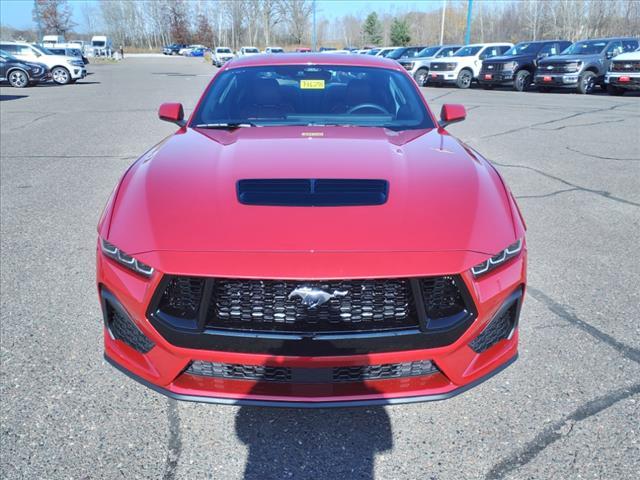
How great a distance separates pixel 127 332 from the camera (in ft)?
7.14

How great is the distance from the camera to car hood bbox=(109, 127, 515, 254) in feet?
6.79

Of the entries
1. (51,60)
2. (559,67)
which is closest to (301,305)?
(559,67)

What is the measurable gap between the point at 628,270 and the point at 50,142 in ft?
29.9

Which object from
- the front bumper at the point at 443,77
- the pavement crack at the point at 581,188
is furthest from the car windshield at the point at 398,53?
the pavement crack at the point at 581,188

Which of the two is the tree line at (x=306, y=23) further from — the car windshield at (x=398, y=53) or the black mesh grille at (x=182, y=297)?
the black mesh grille at (x=182, y=297)

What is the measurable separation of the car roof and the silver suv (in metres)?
20.0

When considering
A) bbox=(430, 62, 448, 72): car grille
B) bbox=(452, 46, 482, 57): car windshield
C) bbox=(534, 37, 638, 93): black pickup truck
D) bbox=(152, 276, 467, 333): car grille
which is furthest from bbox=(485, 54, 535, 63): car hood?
bbox=(152, 276, 467, 333): car grille

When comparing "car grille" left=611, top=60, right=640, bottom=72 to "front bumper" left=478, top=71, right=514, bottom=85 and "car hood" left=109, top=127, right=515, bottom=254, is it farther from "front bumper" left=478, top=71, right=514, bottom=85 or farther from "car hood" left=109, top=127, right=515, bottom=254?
"car hood" left=109, top=127, right=515, bottom=254

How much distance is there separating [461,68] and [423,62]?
2.07 m

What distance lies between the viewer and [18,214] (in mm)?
5301

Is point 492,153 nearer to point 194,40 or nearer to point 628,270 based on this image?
point 628,270

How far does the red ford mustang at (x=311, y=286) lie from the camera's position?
6.49ft

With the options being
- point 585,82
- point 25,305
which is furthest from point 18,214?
point 585,82

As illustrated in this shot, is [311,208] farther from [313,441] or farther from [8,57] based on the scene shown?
[8,57]
